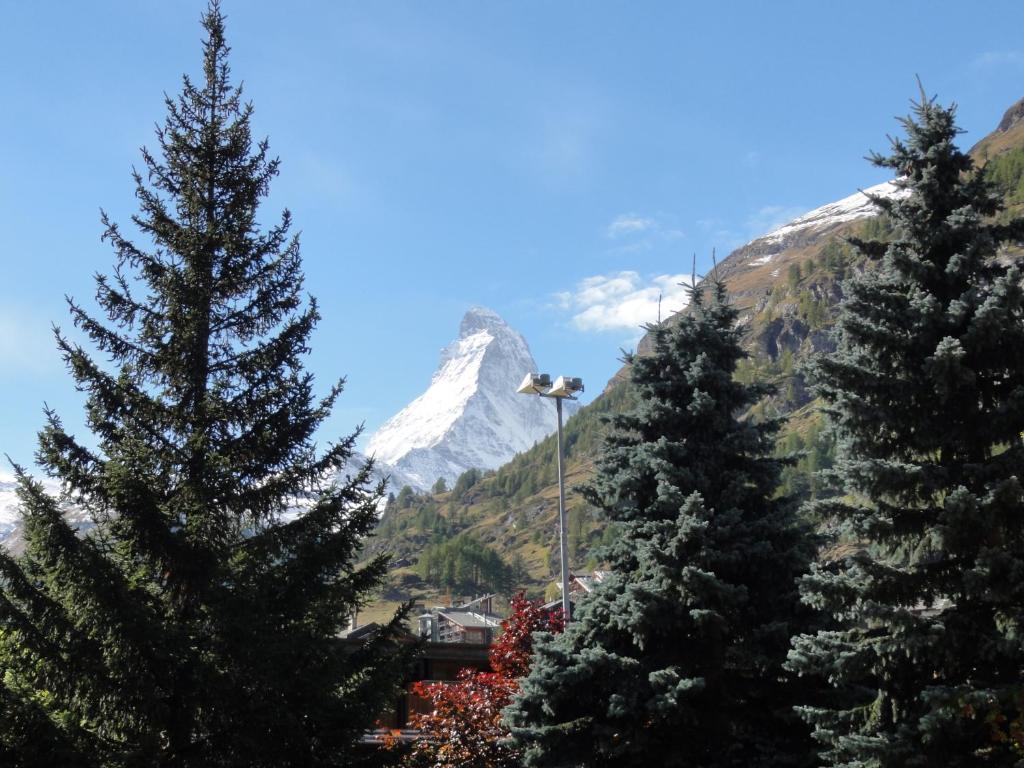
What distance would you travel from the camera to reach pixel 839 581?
1345cm

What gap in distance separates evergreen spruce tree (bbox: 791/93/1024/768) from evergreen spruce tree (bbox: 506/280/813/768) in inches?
127

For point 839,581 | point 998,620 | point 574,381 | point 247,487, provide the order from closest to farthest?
point 998,620 → point 839,581 → point 247,487 → point 574,381

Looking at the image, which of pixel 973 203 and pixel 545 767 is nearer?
pixel 973 203

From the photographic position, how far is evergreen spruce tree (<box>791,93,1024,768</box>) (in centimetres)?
1245

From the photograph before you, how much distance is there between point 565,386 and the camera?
2352 cm

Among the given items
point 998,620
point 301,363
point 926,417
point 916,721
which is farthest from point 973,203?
point 301,363

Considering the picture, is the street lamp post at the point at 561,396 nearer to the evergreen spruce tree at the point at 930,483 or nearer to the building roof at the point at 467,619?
the evergreen spruce tree at the point at 930,483

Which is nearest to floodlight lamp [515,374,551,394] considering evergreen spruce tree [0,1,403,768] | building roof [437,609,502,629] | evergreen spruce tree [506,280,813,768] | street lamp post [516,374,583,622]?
street lamp post [516,374,583,622]

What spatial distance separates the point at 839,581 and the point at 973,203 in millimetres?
6220

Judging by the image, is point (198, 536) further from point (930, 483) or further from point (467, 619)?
point (467, 619)

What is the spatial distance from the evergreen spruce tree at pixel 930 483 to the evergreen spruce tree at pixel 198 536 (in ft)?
22.4

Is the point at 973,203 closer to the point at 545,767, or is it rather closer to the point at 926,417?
the point at 926,417

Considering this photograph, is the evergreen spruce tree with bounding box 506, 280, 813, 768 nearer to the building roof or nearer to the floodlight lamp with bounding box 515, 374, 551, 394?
the floodlight lamp with bounding box 515, 374, 551, 394

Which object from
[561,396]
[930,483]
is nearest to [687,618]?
[930,483]
